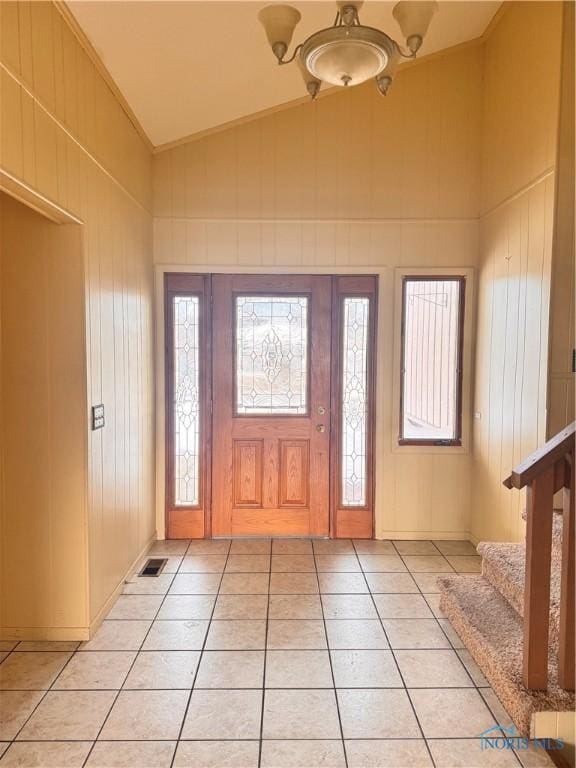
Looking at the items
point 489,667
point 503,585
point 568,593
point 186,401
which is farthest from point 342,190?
point 489,667

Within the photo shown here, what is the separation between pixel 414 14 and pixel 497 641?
107 inches

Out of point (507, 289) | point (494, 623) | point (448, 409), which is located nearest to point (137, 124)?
point (507, 289)

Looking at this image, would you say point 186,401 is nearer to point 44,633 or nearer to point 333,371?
point 333,371

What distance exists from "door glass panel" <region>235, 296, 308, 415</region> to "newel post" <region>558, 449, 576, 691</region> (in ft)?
7.62

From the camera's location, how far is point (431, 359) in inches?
155

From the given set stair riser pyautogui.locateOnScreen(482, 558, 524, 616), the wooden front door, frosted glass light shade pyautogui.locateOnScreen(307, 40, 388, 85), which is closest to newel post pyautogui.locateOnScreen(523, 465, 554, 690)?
stair riser pyautogui.locateOnScreen(482, 558, 524, 616)

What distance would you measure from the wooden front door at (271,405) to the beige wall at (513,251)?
1.22 metres

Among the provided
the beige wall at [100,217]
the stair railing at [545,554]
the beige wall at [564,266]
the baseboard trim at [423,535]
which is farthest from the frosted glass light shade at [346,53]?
the baseboard trim at [423,535]

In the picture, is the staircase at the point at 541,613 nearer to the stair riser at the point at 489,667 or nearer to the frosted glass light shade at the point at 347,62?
the stair riser at the point at 489,667

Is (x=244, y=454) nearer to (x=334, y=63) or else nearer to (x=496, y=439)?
(x=496, y=439)

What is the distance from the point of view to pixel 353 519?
400 centimetres

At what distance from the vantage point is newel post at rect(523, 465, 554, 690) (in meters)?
1.89

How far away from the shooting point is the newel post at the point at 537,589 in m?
1.89

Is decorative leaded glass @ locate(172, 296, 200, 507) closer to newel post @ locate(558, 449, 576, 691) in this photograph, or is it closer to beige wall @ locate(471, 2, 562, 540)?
beige wall @ locate(471, 2, 562, 540)
